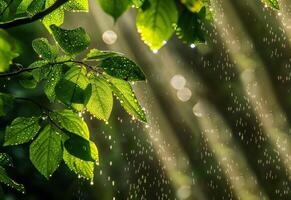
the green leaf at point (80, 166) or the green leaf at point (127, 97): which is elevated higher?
the green leaf at point (127, 97)

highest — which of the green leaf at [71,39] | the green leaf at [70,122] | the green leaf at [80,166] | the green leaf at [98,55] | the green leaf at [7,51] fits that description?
the green leaf at [7,51]

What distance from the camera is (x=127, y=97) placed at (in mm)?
400

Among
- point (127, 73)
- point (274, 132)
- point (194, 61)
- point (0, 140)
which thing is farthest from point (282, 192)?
point (127, 73)

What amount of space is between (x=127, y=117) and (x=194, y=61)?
1381mm

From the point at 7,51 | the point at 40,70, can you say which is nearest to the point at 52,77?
the point at 40,70

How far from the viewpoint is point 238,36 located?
6590 mm

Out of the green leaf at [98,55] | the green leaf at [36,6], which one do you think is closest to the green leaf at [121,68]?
the green leaf at [98,55]

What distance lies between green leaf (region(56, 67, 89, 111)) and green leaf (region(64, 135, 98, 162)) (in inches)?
1.3

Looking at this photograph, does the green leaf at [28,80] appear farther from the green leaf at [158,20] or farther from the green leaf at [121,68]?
the green leaf at [158,20]

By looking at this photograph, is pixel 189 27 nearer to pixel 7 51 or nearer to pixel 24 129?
pixel 7 51

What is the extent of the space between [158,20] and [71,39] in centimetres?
18

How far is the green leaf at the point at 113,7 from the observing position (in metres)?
0.26

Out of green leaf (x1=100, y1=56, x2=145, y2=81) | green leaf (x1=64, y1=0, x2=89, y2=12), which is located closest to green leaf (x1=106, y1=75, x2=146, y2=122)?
green leaf (x1=100, y1=56, x2=145, y2=81)

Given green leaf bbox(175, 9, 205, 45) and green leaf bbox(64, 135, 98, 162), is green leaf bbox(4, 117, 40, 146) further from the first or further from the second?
green leaf bbox(175, 9, 205, 45)
